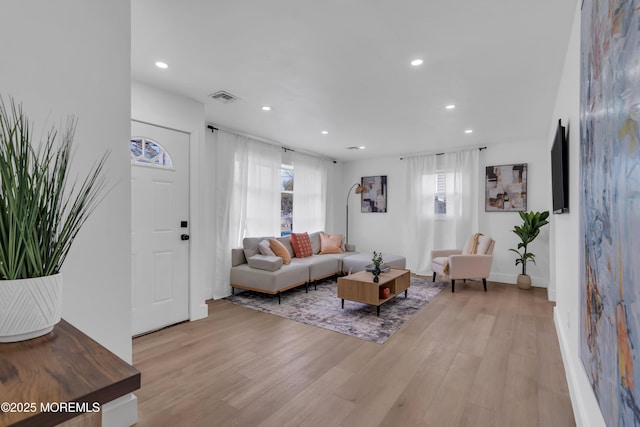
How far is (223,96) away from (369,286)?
264 cm

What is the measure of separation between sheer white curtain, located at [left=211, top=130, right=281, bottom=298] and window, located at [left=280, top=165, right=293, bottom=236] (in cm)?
35

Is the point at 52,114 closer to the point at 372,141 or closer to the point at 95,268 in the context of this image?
the point at 95,268

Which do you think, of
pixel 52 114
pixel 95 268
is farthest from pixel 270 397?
pixel 52 114

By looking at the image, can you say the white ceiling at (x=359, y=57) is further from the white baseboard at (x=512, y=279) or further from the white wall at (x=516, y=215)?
the white baseboard at (x=512, y=279)

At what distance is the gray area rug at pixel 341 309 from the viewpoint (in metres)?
3.15

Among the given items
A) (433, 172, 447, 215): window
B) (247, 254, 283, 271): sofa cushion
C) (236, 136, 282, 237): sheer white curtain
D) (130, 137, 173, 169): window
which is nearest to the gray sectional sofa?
(247, 254, 283, 271): sofa cushion

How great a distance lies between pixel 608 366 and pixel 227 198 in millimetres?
4176

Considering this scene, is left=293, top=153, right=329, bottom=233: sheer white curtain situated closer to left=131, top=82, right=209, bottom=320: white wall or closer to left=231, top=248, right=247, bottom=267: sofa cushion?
left=231, top=248, right=247, bottom=267: sofa cushion

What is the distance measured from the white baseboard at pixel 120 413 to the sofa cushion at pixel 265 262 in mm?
2363

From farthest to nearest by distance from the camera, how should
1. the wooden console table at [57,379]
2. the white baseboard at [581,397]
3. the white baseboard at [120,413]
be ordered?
the white baseboard at [120,413]
the white baseboard at [581,397]
the wooden console table at [57,379]

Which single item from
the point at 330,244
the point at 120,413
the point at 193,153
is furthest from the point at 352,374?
the point at 330,244

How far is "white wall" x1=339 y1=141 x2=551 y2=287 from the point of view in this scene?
491 cm

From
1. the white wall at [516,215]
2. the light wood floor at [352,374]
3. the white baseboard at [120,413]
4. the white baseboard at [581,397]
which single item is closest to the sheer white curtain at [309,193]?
the light wood floor at [352,374]

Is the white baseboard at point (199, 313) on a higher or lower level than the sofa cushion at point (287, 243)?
lower
